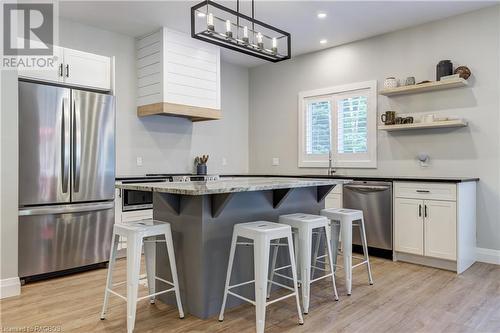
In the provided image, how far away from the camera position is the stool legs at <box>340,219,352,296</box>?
10.1ft

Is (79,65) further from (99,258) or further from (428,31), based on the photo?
(428,31)

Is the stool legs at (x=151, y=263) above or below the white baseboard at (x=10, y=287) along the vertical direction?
above

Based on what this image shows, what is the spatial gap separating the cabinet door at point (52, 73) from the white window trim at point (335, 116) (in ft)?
Result: 11.5

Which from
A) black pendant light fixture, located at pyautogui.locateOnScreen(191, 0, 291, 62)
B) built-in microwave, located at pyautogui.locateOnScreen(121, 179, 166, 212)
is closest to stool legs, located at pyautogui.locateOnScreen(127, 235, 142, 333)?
black pendant light fixture, located at pyautogui.locateOnScreen(191, 0, 291, 62)

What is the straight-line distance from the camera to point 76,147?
368 cm

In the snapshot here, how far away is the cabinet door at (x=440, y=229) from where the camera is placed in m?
3.70

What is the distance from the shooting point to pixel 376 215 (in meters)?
4.29

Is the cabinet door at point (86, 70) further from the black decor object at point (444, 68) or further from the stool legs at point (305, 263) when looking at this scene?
the black decor object at point (444, 68)

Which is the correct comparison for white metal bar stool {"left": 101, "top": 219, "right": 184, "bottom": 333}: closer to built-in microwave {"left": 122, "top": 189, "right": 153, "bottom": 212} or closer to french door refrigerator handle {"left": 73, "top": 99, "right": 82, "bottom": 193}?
french door refrigerator handle {"left": 73, "top": 99, "right": 82, "bottom": 193}

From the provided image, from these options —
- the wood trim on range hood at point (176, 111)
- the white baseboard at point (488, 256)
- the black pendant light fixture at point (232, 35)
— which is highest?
the black pendant light fixture at point (232, 35)

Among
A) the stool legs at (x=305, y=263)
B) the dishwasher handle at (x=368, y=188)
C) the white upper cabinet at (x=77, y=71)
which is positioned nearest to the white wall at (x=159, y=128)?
the white upper cabinet at (x=77, y=71)

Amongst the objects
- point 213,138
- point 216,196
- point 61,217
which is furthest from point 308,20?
point 61,217

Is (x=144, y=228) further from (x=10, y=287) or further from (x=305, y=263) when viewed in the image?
(x=10, y=287)

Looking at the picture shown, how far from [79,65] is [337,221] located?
123 inches
